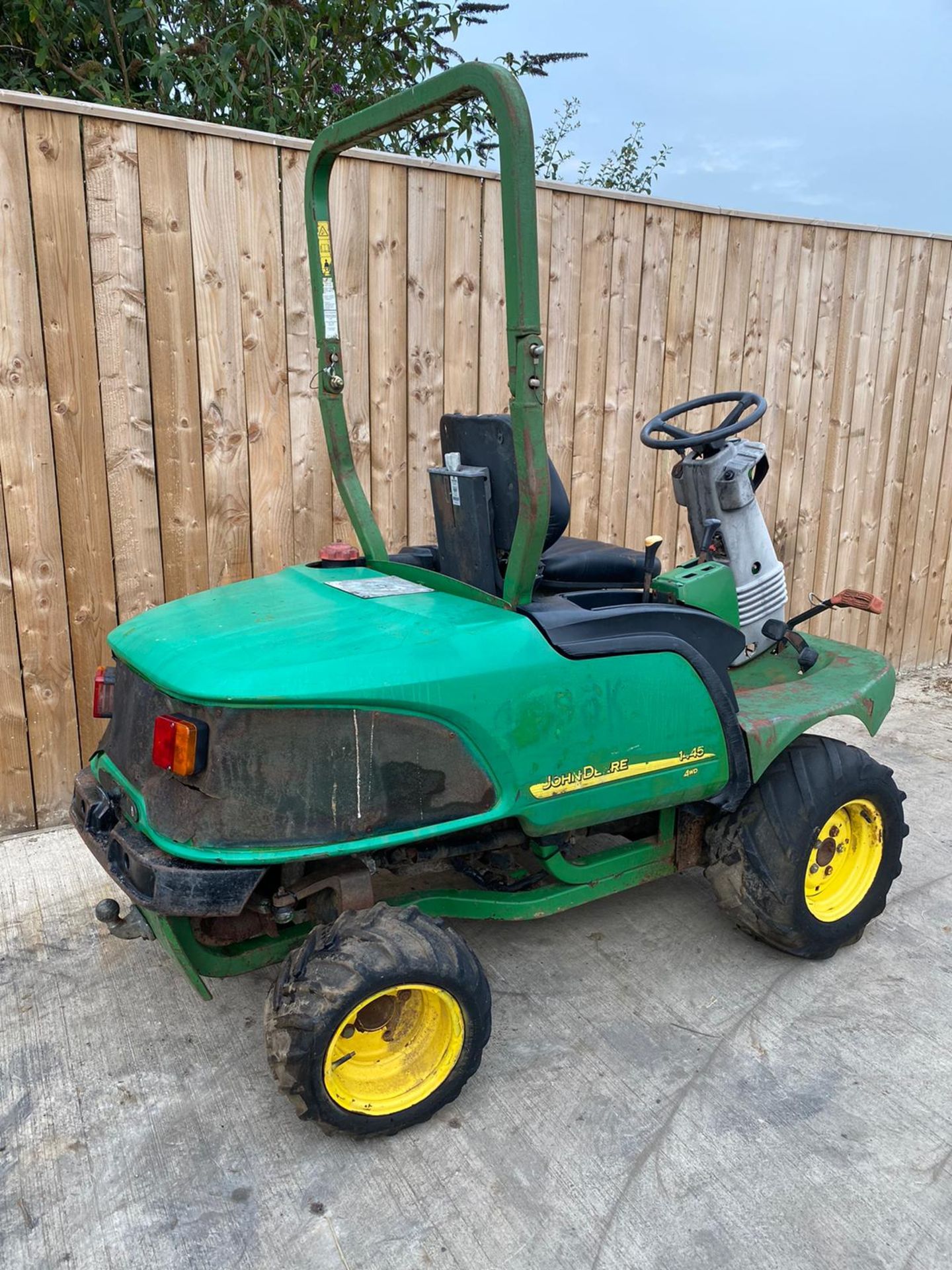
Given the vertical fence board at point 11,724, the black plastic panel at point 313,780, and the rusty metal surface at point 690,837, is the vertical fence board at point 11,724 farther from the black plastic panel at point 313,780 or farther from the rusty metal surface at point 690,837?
the rusty metal surface at point 690,837

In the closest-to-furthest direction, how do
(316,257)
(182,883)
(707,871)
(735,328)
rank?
(182,883) < (316,257) < (707,871) < (735,328)

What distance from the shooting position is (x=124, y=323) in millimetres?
3443

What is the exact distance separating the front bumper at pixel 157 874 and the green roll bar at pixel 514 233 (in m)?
0.90

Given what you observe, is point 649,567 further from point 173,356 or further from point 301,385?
point 173,356

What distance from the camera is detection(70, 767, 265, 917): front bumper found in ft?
6.70

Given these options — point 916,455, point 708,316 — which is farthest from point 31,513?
point 916,455

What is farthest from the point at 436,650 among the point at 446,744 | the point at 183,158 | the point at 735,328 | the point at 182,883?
the point at 735,328

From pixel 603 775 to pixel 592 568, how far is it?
0.73m

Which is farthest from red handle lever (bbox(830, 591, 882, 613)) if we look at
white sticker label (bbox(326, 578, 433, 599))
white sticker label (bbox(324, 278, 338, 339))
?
white sticker label (bbox(324, 278, 338, 339))

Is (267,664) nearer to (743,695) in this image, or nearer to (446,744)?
(446,744)

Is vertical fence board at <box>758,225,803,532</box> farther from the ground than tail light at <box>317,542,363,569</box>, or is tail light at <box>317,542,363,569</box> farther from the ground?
vertical fence board at <box>758,225,803,532</box>

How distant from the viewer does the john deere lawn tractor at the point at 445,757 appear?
6.77ft

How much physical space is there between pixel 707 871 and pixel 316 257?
6.74ft

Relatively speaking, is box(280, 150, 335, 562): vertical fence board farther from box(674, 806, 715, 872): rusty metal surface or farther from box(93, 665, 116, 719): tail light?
box(674, 806, 715, 872): rusty metal surface
